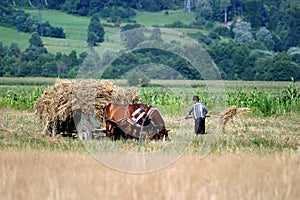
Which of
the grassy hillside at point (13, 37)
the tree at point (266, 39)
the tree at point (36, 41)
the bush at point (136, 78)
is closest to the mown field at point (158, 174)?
the bush at point (136, 78)

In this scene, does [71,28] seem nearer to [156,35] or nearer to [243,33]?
[243,33]

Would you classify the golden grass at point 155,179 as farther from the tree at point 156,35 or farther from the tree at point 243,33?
the tree at point 243,33

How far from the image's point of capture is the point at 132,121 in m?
13.1

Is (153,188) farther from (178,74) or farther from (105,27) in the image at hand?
(105,27)

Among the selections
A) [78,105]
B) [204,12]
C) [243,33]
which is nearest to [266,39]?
[243,33]

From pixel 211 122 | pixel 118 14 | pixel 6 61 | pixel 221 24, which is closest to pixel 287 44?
pixel 221 24

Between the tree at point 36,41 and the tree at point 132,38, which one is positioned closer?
the tree at point 132,38

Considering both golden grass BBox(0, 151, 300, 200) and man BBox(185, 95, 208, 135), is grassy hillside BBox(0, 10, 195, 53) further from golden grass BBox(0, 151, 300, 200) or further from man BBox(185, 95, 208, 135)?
golden grass BBox(0, 151, 300, 200)

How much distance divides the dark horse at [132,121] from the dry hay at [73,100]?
17.5 inches

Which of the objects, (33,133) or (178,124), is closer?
(33,133)

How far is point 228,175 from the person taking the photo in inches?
322

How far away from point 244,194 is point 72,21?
11213 centimetres

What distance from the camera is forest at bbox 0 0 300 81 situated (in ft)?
231

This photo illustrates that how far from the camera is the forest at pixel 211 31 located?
70438 millimetres
